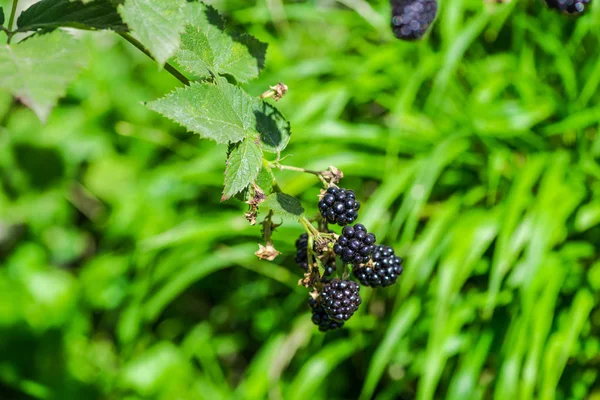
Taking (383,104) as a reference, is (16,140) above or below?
below

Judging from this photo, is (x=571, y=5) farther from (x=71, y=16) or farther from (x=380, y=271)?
(x=71, y=16)

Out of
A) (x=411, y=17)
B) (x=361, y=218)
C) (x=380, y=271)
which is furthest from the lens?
(x=361, y=218)

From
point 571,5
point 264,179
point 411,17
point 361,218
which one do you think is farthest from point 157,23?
point 361,218

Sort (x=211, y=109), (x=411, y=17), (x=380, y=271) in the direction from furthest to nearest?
1. (x=411, y=17)
2. (x=380, y=271)
3. (x=211, y=109)

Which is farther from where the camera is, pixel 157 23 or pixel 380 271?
pixel 380 271

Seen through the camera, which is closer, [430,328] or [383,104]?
[430,328]

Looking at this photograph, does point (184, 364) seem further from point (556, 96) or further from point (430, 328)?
point (556, 96)

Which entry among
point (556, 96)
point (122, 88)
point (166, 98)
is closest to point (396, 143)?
point (556, 96)

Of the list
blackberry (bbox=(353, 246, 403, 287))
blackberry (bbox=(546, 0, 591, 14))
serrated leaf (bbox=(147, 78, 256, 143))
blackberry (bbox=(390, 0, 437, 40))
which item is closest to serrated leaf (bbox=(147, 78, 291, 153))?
serrated leaf (bbox=(147, 78, 256, 143))
